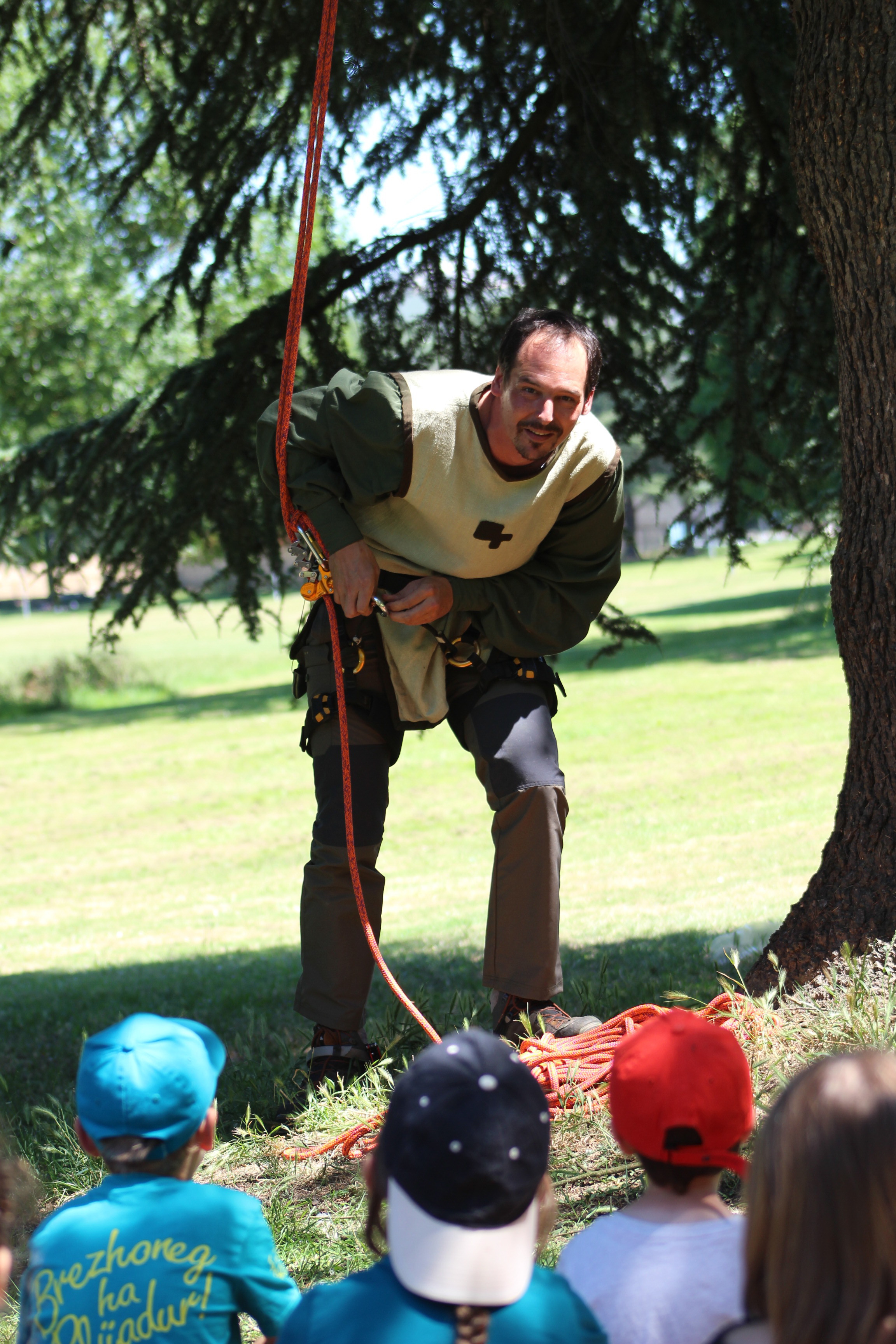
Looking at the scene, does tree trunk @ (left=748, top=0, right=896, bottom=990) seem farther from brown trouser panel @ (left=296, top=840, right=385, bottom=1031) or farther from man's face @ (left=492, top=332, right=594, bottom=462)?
brown trouser panel @ (left=296, top=840, right=385, bottom=1031)

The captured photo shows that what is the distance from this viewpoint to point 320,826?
3.48m

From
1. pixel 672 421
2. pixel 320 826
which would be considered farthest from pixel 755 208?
pixel 320 826

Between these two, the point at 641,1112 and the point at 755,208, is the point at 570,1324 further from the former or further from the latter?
the point at 755,208

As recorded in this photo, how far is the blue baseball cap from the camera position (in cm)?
170

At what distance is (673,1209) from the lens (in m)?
1.67

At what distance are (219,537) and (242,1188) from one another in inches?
122

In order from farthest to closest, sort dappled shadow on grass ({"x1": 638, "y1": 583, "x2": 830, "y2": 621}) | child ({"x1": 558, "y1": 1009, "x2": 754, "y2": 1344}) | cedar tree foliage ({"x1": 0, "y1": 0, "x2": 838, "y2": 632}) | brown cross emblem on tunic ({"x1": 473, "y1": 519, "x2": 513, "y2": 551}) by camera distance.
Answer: dappled shadow on grass ({"x1": 638, "y1": 583, "x2": 830, "y2": 621}) < cedar tree foliage ({"x1": 0, "y1": 0, "x2": 838, "y2": 632}) < brown cross emblem on tunic ({"x1": 473, "y1": 519, "x2": 513, "y2": 551}) < child ({"x1": 558, "y1": 1009, "x2": 754, "y2": 1344})

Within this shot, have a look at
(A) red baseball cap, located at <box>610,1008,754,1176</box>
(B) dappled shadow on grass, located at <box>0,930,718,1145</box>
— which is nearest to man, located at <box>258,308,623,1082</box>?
(B) dappled shadow on grass, located at <box>0,930,718,1145</box>

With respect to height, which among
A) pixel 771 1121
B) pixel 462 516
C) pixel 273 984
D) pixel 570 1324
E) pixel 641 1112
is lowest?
pixel 273 984

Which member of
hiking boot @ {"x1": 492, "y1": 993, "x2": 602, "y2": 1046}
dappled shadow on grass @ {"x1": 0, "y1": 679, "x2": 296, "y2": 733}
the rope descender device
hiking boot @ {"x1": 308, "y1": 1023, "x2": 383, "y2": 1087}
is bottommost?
dappled shadow on grass @ {"x1": 0, "y1": 679, "x2": 296, "y2": 733}

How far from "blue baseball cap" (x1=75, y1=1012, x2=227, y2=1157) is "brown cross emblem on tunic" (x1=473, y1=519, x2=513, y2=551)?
194 centimetres

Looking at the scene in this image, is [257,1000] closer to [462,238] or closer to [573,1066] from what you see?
[573,1066]

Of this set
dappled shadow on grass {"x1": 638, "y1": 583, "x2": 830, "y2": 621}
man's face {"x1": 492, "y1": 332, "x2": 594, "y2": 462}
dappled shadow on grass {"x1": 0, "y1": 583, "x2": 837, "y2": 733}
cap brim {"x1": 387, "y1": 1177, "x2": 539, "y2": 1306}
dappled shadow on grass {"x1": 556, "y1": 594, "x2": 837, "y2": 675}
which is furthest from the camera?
dappled shadow on grass {"x1": 638, "y1": 583, "x2": 830, "y2": 621}

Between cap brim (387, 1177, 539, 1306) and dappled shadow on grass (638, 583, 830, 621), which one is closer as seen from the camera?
cap brim (387, 1177, 539, 1306)
